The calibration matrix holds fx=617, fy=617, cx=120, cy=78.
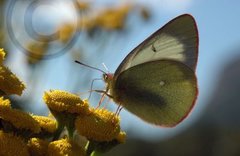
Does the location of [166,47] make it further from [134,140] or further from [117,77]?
[134,140]

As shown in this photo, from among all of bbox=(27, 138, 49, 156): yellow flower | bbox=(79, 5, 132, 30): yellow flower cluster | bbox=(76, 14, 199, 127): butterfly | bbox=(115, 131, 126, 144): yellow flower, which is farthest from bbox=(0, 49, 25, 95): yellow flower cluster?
bbox=(79, 5, 132, 30): yellow flower cluster

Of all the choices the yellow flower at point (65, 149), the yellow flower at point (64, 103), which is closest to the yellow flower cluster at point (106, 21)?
the yellow flower at point (64, 103)

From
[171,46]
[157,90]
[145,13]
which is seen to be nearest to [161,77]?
[157,90]

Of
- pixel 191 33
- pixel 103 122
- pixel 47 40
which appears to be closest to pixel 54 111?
pixel 103 122

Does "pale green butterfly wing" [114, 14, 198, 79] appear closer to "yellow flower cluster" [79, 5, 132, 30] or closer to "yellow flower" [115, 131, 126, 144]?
"yellow flower" [115, 131, 126, 144]

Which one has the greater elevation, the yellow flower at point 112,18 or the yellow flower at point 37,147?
the yellow flower at point 112,18

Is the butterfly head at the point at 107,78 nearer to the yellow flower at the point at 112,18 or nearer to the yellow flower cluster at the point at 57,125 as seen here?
the yellow flower cluster at the point at 57,125
